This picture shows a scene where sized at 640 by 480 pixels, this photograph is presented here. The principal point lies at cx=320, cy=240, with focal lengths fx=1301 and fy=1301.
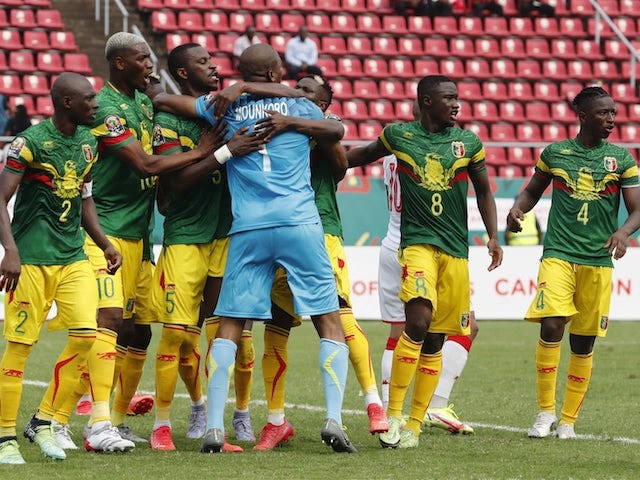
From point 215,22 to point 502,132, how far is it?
6.12 m

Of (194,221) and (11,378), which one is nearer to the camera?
(11,378)

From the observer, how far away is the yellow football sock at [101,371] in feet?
25.0

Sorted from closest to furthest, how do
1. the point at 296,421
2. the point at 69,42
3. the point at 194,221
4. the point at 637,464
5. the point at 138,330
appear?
the point at 637,464 < the point at 194,221 < the point at 138,330 < the point at 296,421 < the point at 69,42

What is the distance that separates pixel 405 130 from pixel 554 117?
1904 centimetres

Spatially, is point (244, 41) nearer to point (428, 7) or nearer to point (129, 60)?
point (428, 7)

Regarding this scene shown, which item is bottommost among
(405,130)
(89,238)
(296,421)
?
(296,421)

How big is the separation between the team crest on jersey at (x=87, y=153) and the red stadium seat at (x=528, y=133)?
1941 centimetres

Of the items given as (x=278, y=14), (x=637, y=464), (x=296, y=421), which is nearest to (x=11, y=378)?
(x=296, y=421)

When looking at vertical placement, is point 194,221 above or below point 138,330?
above

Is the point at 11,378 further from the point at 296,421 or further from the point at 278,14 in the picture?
the point at 278,14

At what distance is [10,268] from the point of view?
6852 millimetres

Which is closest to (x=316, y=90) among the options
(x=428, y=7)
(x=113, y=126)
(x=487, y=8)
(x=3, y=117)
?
(x=113, y=126)

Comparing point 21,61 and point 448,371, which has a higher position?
point 21,61

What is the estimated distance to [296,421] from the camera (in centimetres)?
927
